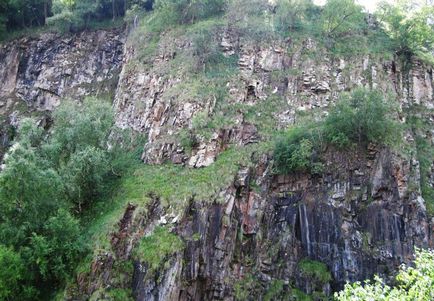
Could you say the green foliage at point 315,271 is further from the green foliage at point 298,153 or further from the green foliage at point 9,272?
the green foliage at point 9,272

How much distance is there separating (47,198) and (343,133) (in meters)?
20.6

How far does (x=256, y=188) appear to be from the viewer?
97.5ft

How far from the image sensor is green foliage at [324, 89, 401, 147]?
2914 cm

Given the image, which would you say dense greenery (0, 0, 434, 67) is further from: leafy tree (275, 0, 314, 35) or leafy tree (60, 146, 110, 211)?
leafy tree (60, 146, 110, 211)

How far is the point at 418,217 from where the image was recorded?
27953mm

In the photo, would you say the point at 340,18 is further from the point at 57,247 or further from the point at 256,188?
the point at 57,247

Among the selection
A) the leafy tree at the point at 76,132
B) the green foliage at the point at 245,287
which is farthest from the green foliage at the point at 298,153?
the leafy tree at the point at 76,132

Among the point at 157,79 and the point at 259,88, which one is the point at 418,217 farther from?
the point at 157,79

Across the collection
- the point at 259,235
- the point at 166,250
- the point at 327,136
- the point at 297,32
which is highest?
the point at 297,32

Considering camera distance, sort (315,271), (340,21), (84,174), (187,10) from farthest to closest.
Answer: (187,10) < (340,21) < (84,174) < (315,271)

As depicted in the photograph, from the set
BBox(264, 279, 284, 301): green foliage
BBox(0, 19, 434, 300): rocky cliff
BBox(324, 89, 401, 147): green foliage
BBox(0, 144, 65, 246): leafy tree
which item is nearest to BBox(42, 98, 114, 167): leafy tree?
BBox(0, 144, 65, 246): leafy tree

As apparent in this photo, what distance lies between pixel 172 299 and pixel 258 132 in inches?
596

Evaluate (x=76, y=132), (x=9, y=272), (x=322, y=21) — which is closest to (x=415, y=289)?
(x=9, y=272)

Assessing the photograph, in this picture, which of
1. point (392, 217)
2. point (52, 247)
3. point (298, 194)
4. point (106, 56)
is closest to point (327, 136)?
point (298, 194)
